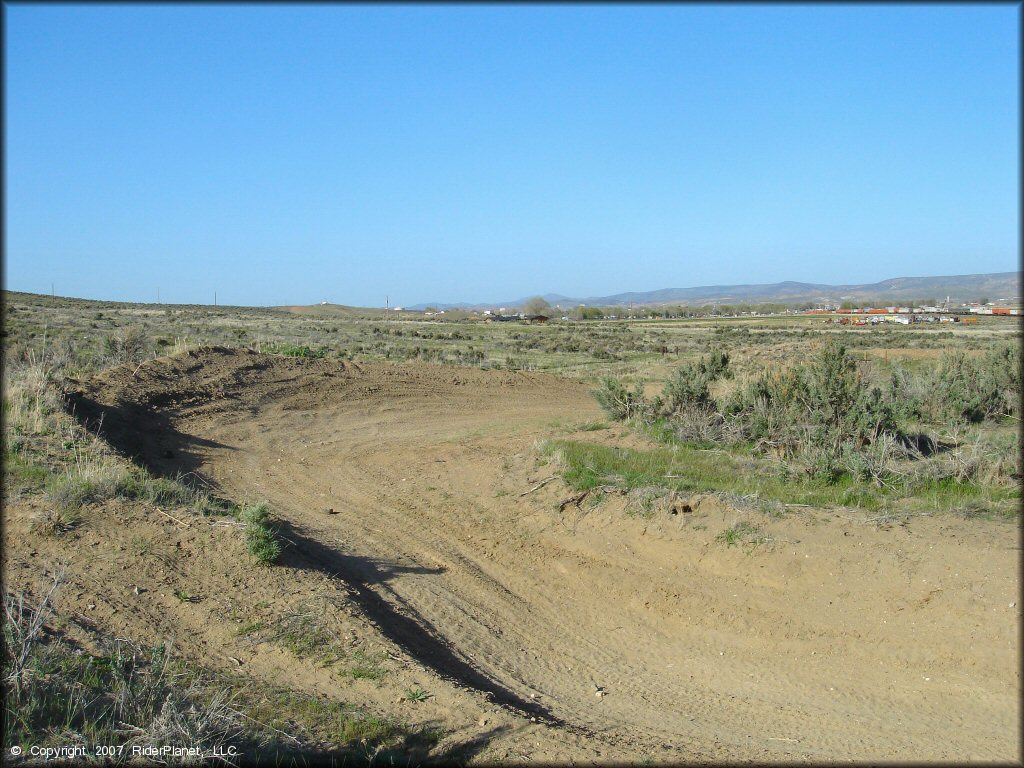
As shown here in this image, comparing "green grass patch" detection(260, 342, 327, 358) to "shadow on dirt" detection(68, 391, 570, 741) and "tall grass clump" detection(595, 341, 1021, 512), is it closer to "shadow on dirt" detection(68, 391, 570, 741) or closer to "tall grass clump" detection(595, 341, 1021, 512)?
"shadow on dirt" detection(68, 391, 570, 741)

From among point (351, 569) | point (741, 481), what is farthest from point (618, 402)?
point (351, 569)

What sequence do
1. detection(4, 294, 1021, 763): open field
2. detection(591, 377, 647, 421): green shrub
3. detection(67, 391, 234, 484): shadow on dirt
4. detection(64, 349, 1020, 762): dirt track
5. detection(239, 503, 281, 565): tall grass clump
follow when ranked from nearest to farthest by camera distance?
detection(4, 294, 1021, 763): open field → detection(64, 349, 1020, 762): dirt track → detection(239, 503, 281, 565): tall grass clump → detection(67, 391, 234, 484): shadow on dirt → detection(591, 377, 647, 421): green shrub

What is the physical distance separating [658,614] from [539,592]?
1259 millimetres

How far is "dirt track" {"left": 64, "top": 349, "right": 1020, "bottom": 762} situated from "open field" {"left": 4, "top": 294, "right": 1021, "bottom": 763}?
0.09 ft

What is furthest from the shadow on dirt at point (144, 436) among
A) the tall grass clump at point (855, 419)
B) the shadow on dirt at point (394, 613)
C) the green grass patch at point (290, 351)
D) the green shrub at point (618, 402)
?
the green grass patch at point (290, 351)

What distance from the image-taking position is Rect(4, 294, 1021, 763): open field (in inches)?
197

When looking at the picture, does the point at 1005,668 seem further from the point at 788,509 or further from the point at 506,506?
the point at 506,506

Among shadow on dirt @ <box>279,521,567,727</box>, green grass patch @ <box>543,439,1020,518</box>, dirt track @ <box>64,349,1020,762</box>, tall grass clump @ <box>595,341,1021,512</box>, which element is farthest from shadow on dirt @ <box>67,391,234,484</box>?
tall grass clump @ <box>595,341,1021,512</box>

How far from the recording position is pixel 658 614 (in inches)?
285

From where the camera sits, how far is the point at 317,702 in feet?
16.4

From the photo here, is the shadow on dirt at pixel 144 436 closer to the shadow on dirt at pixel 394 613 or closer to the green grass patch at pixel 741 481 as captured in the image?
the shadow on dirt at pixel 394 613

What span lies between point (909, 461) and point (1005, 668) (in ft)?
14.7

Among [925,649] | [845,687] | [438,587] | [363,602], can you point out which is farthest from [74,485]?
[925,649]

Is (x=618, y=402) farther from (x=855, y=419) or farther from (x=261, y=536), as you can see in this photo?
(x=261, y=536)
